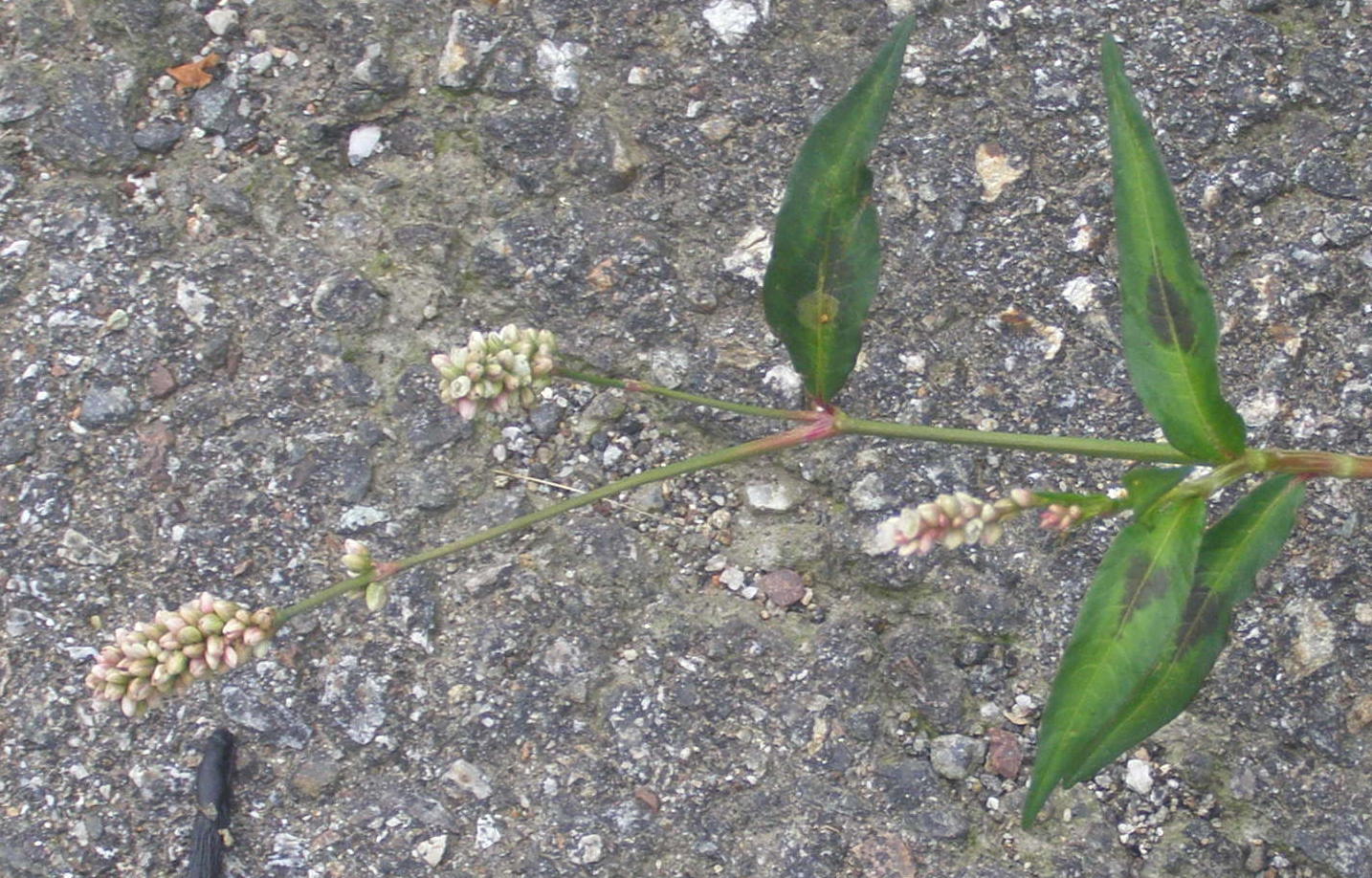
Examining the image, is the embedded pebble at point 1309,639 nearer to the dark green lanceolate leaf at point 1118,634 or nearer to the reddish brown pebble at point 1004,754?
the reddish brown pebble at point 1004,754

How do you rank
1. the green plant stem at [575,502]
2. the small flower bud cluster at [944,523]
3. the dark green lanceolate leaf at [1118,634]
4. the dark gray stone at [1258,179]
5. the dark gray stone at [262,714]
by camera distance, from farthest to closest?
the dark gray stone at [1258,179] < the dark gray stone at [262,714] < the green plant stem at [575,502] < the dark green lanceolate leaf at [1118,634] < the small flower bud cluster at [944,523]

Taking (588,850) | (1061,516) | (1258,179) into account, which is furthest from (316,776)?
(1258,179)

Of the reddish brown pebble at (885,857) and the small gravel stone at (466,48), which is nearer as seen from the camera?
the reddish brown pebble at (885,857)

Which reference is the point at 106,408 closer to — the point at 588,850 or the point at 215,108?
the point at 215,108

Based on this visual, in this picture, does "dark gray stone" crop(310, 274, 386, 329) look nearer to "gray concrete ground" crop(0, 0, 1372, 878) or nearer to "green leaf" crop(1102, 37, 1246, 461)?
"gray concrete ground" crop(0, 0, 1372, 878)

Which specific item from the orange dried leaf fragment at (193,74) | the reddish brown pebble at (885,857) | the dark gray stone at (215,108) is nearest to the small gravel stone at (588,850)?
the reddish brown pebble at (885,857)

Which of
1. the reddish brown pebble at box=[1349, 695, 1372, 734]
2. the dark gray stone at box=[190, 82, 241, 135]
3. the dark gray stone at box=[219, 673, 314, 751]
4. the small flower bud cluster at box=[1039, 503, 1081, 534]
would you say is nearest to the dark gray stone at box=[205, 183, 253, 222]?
the dark gray stone at box=[190, 82, 241, 135]

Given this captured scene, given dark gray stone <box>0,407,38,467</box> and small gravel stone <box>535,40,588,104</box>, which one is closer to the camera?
dark gray stone <box>0,407,38,467</box>
